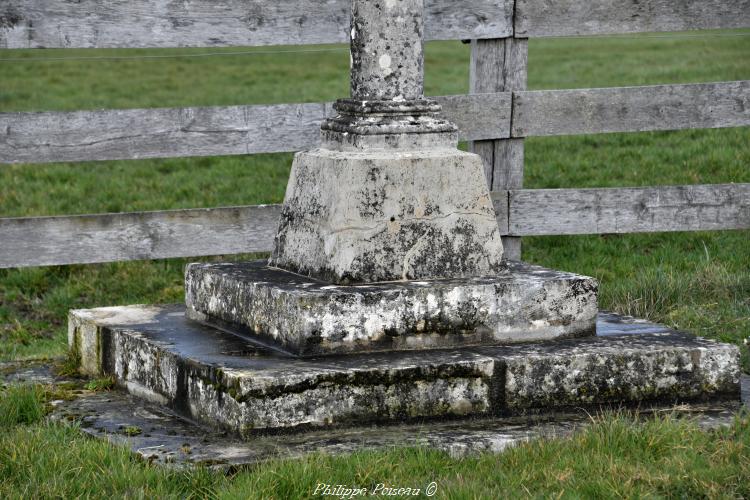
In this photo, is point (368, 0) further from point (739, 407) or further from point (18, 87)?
point (18, 87)

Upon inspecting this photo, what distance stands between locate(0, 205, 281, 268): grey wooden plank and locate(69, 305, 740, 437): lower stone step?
5.81ft

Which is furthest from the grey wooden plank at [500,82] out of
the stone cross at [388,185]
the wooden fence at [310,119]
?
the stone cross at [388,185]

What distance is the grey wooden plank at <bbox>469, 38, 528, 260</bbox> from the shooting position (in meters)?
7.70

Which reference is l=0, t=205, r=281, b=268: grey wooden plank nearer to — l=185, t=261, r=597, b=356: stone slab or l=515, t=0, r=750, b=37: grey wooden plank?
l=185, t=261, r=597, b=356: stone slab

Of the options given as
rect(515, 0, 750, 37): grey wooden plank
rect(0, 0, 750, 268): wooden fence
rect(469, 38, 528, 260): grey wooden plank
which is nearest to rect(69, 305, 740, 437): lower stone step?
rect(0, 0, 750, 268): wooden fence

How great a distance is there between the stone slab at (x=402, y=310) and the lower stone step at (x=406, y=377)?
8 cm

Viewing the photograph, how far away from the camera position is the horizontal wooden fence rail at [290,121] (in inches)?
279

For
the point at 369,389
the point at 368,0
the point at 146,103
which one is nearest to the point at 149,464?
the point at 369,389

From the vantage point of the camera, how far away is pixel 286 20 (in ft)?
24.1

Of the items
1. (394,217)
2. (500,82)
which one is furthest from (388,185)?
(500,82)

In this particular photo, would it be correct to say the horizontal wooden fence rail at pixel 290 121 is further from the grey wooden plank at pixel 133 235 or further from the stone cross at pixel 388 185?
the stone cross at pixel 388 185

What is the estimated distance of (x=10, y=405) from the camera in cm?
508

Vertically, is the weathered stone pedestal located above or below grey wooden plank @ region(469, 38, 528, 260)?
below

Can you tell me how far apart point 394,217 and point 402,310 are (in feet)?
1.40
